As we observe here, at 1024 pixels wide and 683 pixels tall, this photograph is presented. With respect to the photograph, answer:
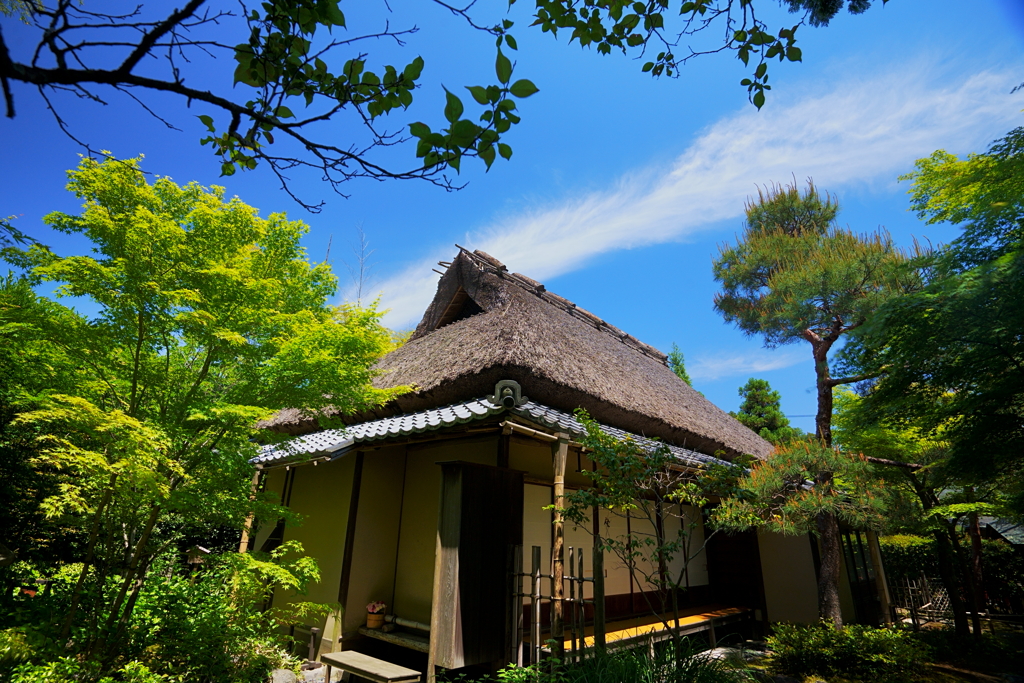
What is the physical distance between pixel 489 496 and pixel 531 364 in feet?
5.28

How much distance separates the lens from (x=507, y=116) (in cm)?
154

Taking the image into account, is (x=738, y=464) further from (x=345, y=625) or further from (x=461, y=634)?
(x=345, y=625)

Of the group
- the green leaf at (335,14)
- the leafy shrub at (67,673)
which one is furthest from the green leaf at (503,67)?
the leafy shrub at (67,673)

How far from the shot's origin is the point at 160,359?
439cm

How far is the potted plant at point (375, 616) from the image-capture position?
5828 millimetres

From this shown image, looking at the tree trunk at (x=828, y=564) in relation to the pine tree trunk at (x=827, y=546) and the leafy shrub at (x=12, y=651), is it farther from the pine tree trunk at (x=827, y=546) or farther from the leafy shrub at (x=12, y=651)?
the leafy shrub at (x=12, y=651)

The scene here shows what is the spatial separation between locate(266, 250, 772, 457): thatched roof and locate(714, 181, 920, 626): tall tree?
1.98 metres

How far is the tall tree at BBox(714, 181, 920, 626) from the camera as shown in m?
6.48

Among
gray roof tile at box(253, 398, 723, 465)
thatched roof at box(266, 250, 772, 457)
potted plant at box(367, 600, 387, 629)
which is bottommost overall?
potted plant at box(367, 600, 387, 629)

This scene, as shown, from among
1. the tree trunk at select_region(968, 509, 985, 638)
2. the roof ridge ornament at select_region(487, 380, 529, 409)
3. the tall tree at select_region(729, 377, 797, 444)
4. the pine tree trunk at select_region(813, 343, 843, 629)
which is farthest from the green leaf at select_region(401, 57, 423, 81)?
the tall tree at select_region(729, 377, 797, 444)

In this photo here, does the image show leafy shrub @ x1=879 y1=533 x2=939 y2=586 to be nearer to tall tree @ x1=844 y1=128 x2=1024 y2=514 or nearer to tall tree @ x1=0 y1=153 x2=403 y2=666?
tall tree @ x1=844 y1=128 x2=1024 y2=514

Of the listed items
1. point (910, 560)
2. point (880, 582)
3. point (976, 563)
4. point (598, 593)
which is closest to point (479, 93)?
point (598, 593)

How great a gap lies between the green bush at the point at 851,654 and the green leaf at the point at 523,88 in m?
6.95

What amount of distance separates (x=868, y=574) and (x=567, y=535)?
22.1 ft
